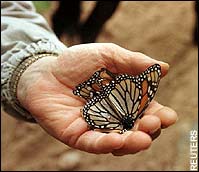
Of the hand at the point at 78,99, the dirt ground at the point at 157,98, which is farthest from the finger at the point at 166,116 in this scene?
the dirt ground at the point at 157,98

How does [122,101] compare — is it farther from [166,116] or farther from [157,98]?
[157,98]

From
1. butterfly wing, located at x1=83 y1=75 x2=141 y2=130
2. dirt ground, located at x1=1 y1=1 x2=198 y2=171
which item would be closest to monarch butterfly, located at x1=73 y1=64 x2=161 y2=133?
butterfly wing, located at x1=83 y1=75 x2=141 y2=130

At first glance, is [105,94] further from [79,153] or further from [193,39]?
[193,39]

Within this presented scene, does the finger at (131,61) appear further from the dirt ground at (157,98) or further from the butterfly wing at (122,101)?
the dirt ground at (157,98)

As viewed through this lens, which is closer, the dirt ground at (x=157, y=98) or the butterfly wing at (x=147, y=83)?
the butterfly wing at (x=147, y=83)

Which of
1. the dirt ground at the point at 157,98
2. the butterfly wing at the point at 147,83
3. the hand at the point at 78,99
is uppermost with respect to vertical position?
the butterfly wing at the point at 147,83

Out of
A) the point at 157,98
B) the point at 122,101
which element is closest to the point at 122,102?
the point at 122,101
